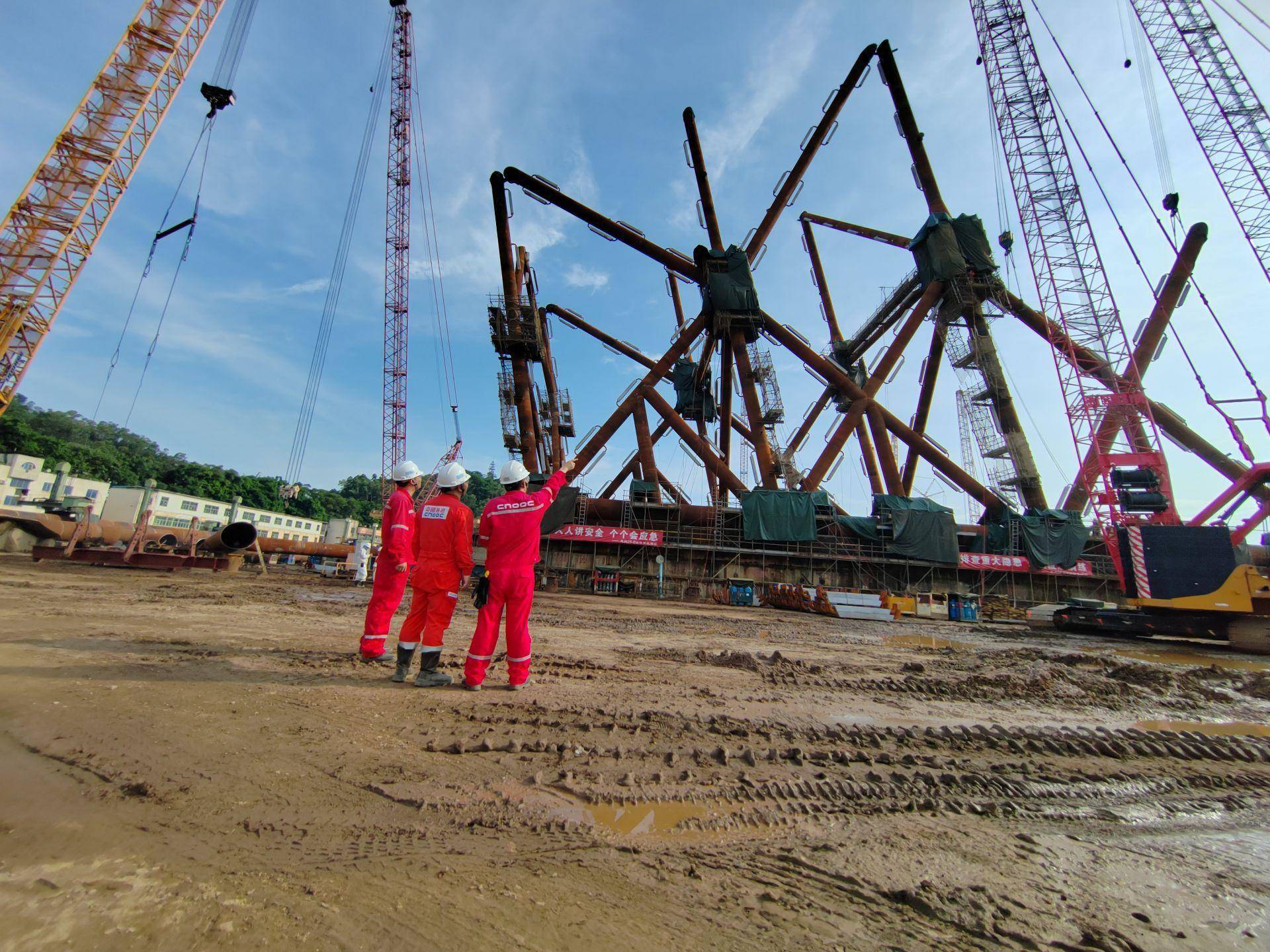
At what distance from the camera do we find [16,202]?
20.0 metres

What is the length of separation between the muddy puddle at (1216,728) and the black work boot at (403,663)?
4979mm

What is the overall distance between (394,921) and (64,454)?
3060 inches

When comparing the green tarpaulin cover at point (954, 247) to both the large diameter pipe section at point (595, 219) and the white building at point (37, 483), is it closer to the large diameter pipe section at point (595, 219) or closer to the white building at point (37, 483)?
the large diameter pipe section at point (595, 219)

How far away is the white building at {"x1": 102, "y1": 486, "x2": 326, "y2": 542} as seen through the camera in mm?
35438

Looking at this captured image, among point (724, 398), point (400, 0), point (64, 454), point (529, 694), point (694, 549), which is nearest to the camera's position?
point (529, 694)

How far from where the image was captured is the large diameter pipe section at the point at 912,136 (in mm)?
23219

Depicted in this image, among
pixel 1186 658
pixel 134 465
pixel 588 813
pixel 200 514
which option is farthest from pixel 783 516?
pixel 134 465

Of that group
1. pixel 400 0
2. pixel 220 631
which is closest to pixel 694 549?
pixel 220 631

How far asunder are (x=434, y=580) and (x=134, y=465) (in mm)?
82283

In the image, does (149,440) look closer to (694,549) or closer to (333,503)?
(333,503)

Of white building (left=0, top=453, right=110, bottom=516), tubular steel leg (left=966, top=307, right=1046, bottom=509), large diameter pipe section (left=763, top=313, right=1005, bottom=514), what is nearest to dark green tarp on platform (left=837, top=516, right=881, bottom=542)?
large diameter pipe section (left=763, top=313, right=1005, bottom=514)

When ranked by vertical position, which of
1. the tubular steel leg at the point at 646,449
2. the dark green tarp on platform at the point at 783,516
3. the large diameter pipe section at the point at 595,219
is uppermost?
the large diameter pipe section at the point at 595,219

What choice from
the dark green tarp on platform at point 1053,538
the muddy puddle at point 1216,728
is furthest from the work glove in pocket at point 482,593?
the dark green tarp on platform at point 1053,538

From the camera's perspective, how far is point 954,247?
22750 mm
